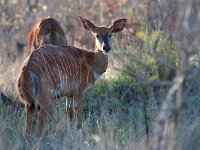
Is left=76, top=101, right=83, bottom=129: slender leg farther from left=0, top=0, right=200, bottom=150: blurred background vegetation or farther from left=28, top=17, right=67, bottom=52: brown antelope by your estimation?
left=28, top=17, right=67, bottom=52: brown antelope

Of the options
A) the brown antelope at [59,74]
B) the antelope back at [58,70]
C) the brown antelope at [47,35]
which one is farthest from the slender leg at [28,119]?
the brown antelope at [47,35]

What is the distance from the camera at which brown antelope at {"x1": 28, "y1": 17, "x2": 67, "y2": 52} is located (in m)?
9.20

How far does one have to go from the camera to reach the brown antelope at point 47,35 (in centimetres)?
920

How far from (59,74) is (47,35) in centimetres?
232

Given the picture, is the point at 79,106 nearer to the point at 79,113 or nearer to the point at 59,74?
the point at 79,113

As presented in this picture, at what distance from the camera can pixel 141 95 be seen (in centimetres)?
773

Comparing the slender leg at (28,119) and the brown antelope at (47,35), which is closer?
the slender leg at (28,119)

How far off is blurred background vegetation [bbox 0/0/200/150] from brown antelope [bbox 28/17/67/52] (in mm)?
670

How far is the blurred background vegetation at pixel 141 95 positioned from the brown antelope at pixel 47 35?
2.20 feet

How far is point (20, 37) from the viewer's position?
14.6m

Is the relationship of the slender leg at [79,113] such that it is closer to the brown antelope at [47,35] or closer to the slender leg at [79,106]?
the slender leg at [79,106]

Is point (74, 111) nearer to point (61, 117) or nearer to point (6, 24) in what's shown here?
point (61, 117)

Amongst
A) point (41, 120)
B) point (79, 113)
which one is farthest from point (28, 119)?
point (79, 113)

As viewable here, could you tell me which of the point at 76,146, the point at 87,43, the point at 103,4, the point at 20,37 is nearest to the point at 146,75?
the point at 76,146
